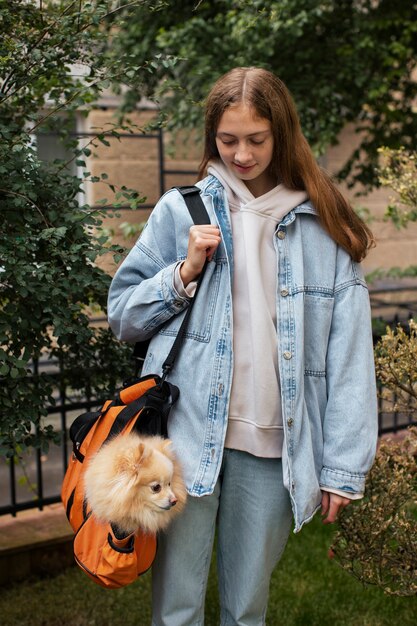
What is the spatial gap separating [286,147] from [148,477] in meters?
0.98

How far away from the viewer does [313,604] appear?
348cm

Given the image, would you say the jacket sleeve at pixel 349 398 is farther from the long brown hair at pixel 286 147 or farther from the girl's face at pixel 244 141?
the girl's face at pixel 244 141

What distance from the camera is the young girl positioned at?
2.12 meters

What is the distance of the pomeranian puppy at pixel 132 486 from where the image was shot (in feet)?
6.37

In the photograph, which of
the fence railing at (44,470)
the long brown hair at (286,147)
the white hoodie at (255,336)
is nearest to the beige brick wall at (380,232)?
the fence railing at (44,470)

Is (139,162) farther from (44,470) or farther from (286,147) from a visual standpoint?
(286,147)

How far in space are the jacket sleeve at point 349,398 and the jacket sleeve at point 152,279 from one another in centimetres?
45

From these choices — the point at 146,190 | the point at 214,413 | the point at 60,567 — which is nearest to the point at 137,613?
the point at 60,567

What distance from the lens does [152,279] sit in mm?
2180

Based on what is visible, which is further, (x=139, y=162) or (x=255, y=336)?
(x=139, y=162)

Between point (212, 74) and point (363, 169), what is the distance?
1.64 m

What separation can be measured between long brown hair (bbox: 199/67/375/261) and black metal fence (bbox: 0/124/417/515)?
1073mm

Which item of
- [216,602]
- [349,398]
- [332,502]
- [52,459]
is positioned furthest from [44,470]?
[349,398]

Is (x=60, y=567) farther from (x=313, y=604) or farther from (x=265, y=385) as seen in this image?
(x=265, y=385)
